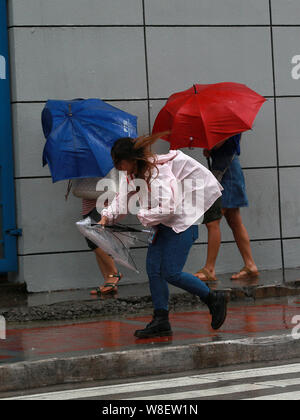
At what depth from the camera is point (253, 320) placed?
8445mm

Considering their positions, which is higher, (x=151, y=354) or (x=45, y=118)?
(x=45, y=118)

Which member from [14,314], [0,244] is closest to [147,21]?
[0,244]

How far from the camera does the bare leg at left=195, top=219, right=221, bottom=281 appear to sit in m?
10.7

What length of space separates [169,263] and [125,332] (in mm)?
884

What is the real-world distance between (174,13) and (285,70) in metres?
1.69

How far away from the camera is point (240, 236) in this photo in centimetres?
1109

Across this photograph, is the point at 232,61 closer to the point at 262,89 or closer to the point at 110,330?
the point at 262,89

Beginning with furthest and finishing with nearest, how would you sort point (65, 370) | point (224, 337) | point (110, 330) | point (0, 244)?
point (0, 244), point (110, 330), point (224, 337), point (65, 370)

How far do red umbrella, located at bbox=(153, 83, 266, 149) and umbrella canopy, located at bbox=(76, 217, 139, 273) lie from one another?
2.53 meters

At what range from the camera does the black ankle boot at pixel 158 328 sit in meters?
7.61

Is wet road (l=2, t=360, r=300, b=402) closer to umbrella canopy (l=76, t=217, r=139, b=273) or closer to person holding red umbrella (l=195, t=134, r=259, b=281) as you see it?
umbrella canopy (l=76, t=217, r=139, b=273)
